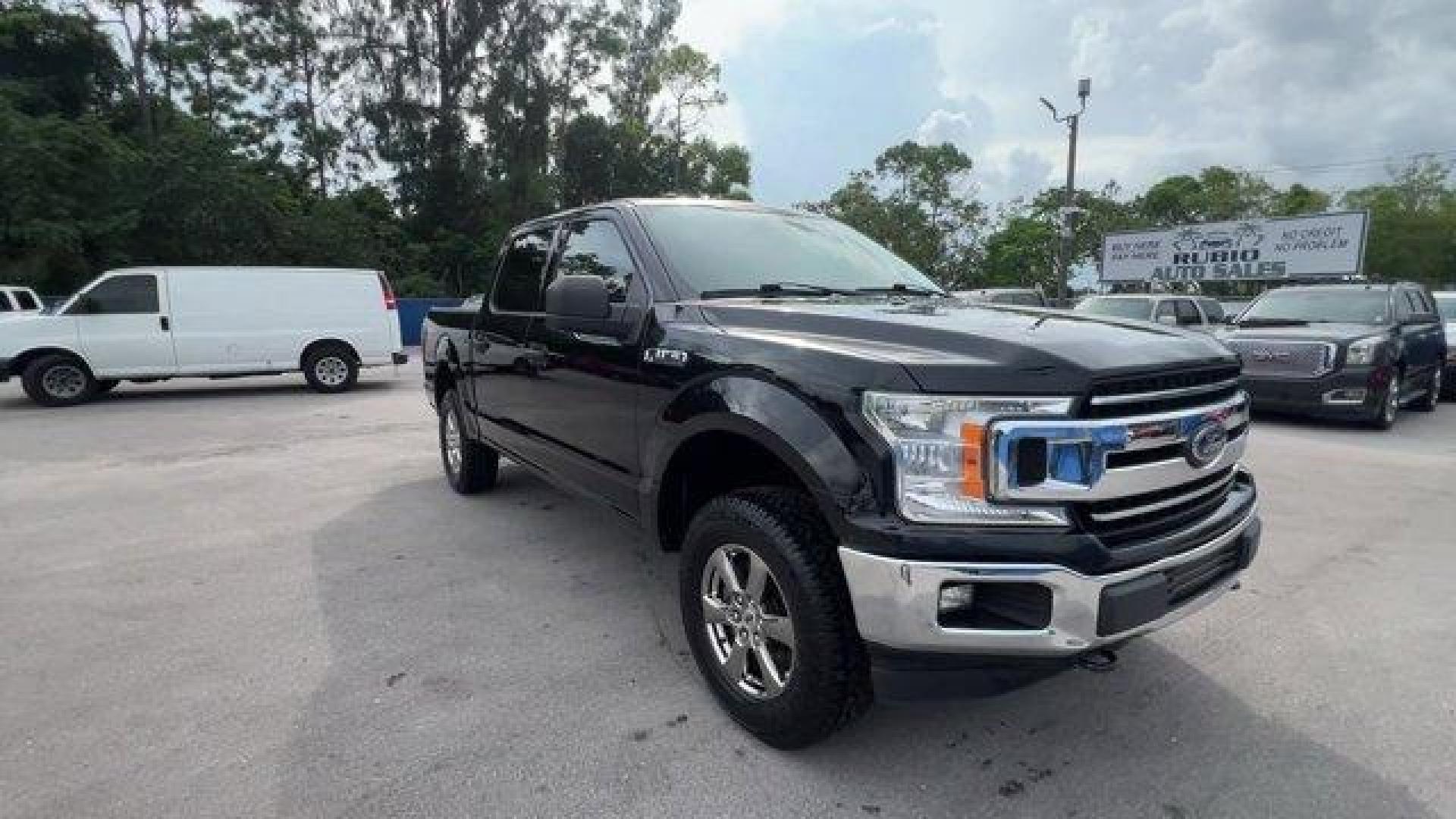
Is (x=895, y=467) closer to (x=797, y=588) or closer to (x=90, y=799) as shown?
(x=797, y=588)

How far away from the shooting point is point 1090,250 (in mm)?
45375

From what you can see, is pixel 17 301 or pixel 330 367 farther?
pixel 17 301

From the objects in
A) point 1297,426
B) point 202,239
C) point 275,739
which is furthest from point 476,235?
point 275,739

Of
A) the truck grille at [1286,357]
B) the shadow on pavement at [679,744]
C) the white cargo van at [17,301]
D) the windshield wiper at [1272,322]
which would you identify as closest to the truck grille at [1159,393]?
the shadow on pavement at [679,744]

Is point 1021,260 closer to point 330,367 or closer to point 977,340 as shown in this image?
point 330,367

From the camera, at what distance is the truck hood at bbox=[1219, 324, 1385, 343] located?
8.52 m

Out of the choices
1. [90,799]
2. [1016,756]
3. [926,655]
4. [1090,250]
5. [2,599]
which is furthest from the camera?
[1090,250]

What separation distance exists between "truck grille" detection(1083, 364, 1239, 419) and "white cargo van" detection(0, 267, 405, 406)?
1229cm

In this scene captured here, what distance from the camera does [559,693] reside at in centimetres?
296

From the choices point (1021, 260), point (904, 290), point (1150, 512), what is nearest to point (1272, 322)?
point (904, 290)

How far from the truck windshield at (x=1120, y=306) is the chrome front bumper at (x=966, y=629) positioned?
450 inches

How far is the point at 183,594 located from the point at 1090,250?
48.7 m

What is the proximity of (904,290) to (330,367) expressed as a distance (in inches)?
441

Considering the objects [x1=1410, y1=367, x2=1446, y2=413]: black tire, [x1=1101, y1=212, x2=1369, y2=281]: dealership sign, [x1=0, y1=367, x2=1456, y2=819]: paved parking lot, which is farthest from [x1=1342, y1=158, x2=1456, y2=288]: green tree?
[x1=0, y1=367, x2=1456, y2=819]: paved parking lot
